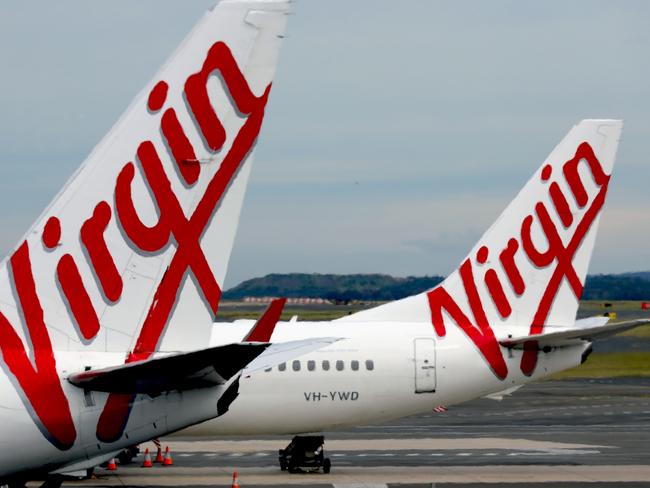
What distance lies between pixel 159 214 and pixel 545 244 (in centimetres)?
2226

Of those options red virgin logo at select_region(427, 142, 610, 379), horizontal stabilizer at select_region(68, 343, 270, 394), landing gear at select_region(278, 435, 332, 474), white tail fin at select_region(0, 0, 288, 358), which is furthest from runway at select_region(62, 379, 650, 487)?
horizontal stabilizer at select_region(68, 343, 270, 394)

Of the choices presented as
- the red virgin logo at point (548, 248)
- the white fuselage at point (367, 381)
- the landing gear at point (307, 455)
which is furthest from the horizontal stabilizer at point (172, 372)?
the red virgin logo at point (548, 248)

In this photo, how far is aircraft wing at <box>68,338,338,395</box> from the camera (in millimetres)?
12867

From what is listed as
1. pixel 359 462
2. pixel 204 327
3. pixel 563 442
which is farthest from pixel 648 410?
pixel 204 327

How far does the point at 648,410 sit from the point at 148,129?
4369cm

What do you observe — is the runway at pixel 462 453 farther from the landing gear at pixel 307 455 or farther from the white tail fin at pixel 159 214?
→ the white tail fin at pixel 159 214

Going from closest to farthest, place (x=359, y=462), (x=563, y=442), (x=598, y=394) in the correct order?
(x=359, y=462) → (x=563, y=442) → (x=598, y=394)

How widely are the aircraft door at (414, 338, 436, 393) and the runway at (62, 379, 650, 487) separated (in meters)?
2.26

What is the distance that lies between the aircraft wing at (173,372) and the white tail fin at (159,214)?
2.14 feet

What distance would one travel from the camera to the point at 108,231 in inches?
555

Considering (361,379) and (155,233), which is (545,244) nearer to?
(361,379)

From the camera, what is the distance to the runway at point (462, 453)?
32.4 meters

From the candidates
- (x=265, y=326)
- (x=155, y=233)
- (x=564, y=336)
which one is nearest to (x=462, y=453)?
(x=564, y=336)

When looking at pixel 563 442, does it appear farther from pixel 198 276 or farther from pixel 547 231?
pixel 198 276
